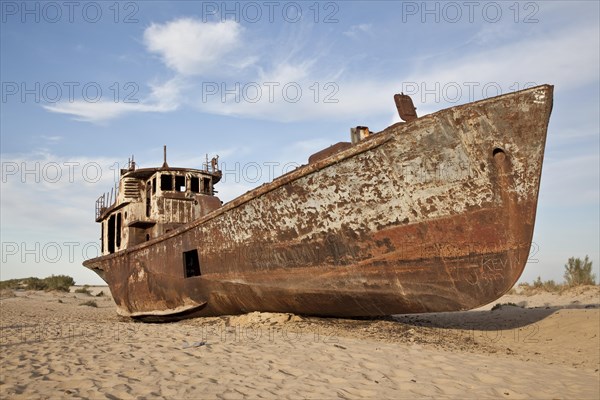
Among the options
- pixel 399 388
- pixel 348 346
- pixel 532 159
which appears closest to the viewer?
pixel 399 388

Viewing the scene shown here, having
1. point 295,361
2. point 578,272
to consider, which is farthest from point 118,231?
point 578,272

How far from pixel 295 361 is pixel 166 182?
23.7 ft

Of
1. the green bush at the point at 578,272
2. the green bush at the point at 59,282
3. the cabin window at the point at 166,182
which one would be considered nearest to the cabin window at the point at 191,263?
the cabin window at the point at 166,182

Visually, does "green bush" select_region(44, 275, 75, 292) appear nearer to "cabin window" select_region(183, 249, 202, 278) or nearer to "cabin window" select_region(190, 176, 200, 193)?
Result: "cabin window" select_region(190, 176, 200, 193)

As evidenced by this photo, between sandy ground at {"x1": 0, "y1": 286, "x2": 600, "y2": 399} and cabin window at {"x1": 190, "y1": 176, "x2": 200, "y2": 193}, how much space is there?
167 inches

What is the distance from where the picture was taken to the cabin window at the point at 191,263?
344 inches

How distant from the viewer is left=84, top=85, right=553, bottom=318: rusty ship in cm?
553

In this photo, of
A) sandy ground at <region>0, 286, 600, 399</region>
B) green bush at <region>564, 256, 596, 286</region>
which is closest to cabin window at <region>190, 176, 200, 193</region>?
sandy ground at <region>0, 286, 600, 399</region>

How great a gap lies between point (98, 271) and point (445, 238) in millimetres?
10253

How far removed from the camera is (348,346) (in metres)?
5.89

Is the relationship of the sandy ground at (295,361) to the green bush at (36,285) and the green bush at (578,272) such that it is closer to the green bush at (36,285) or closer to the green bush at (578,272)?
the green bush at (578,272)

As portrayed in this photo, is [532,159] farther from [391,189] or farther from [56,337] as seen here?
[56,337]

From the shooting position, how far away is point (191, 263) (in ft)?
29.8

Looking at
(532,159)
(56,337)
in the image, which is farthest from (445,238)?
(56,337)
